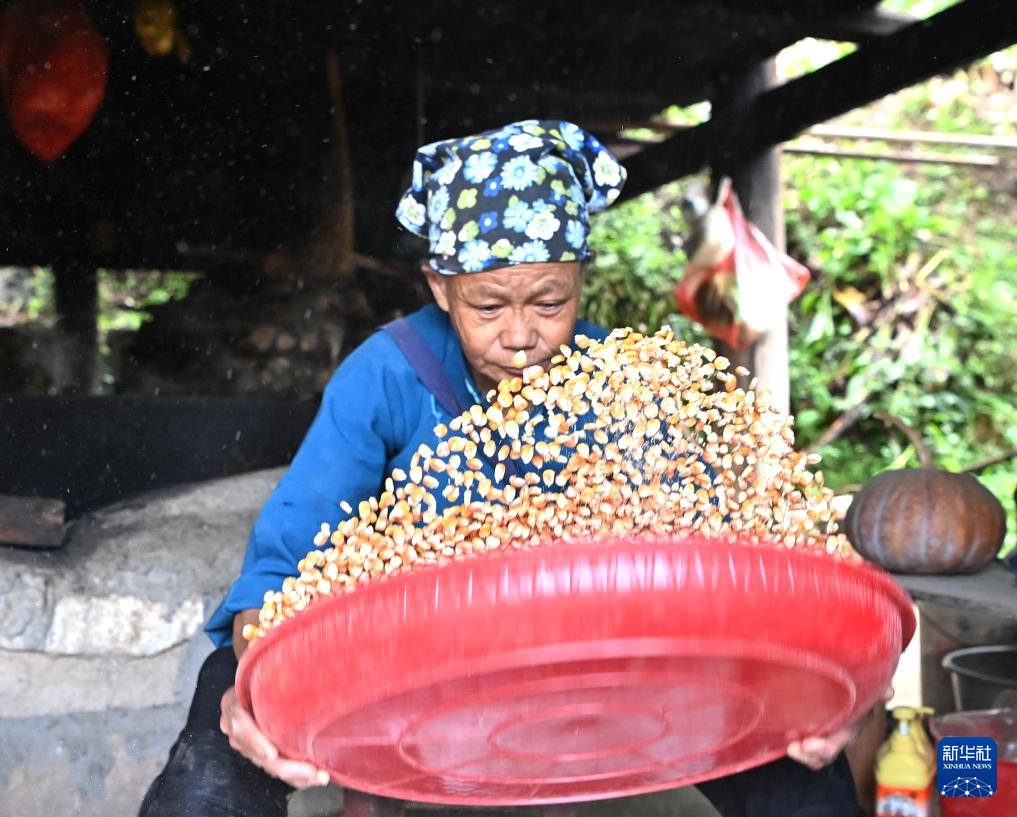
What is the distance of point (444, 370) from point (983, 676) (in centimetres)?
166

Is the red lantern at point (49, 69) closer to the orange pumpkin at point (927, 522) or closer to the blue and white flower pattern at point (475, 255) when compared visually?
the blue and white flower pattern at point (475, 255)

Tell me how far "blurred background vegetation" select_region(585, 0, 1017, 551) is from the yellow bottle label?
3.82m

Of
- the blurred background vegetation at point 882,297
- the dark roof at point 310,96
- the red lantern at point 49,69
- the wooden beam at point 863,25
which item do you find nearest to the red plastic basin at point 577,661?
the red lantern at point 49,69

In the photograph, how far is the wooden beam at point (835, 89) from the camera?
10.4 feet

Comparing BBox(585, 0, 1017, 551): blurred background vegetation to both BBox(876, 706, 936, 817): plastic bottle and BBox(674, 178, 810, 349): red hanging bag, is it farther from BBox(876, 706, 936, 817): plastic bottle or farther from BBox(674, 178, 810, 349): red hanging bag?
BBox(876, 706, 936, 817): plastic bottle

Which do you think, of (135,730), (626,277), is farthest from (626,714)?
(626,277)

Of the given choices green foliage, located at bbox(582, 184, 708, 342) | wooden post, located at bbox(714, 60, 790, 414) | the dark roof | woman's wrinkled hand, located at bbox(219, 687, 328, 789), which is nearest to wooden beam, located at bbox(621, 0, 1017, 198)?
wooden post, located at bbox(714, 60, 790, 414)

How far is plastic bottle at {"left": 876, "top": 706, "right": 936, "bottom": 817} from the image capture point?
7.99 feet

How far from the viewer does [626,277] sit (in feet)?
21.2

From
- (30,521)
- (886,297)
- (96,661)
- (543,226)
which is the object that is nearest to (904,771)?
(543,226)

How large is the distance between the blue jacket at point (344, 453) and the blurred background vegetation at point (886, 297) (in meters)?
4.51

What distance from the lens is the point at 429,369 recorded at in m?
1.89

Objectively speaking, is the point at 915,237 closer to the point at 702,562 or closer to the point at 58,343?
the point at 58,343

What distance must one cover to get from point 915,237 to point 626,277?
2153 millimetres
